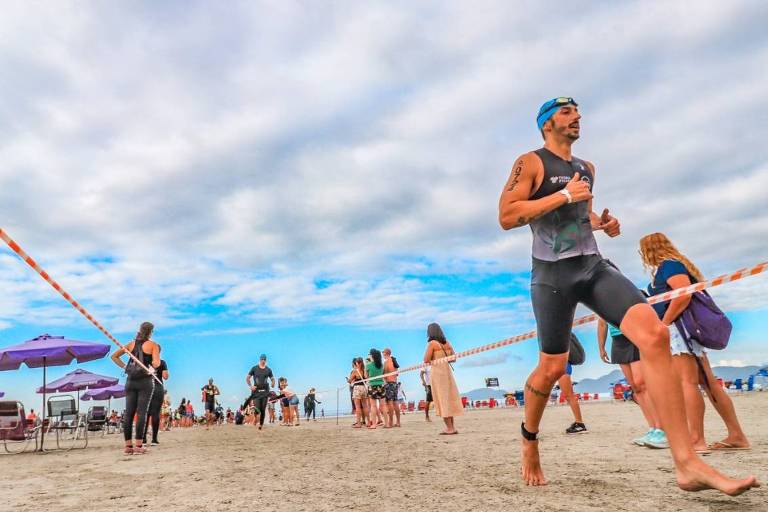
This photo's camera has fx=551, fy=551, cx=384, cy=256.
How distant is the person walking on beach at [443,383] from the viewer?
9.10 metres

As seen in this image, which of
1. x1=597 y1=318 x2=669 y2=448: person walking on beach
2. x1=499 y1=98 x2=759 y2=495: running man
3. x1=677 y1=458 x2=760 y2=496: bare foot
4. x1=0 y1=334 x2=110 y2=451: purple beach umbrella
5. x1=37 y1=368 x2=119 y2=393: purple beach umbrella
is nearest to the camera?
x1=677 y1=458 x2=760 y2=496: bare foot

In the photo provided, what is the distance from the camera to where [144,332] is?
8539mm

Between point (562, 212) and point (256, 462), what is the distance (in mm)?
4268

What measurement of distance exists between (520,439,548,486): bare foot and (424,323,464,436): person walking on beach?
18.0 ft

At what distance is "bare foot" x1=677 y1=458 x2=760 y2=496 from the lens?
243 cm

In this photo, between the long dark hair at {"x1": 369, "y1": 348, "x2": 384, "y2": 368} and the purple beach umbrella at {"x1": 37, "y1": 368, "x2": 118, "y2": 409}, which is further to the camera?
the purple beach umbrella at {"x1": 37, "y1": 368, "x2": 118, "y2": 409}

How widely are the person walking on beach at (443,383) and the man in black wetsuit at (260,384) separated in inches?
246

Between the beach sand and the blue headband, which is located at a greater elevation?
the blue headband

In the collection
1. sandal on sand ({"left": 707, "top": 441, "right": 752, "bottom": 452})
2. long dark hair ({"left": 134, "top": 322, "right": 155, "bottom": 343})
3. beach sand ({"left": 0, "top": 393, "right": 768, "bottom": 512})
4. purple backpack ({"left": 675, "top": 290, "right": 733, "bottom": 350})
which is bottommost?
sandal on sand ({"left": 707, "top": 441, "right": 752, "bottom": 452})

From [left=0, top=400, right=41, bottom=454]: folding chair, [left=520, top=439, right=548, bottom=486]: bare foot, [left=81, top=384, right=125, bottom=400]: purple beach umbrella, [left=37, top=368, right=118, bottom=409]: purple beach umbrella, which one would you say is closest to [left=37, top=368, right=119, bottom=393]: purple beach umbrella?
[left=37, top=368, right=118, bottom=409]: purple beach umbrella

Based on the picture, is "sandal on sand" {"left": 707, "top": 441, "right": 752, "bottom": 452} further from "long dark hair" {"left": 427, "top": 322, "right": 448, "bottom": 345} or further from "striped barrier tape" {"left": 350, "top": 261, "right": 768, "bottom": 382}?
"long dark hair" {"left": 427, "top": 322, "right": 448, "bottom": 345}

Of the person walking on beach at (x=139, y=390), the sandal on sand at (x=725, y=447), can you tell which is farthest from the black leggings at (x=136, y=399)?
the sandal on sand at (x=725, y=447)

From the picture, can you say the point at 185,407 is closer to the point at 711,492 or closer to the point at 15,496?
the point at 15,496

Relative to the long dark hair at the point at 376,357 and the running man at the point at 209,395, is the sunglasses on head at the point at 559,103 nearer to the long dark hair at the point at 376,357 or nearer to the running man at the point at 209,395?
the long dark hair at the point at 376,357
